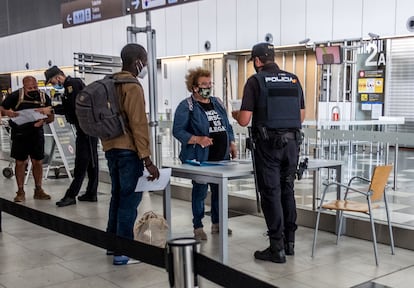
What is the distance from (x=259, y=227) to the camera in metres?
4.60

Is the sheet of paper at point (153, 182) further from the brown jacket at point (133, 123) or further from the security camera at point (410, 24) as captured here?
the security camera at point (410, 24)

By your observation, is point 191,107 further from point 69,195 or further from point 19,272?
point 69,195

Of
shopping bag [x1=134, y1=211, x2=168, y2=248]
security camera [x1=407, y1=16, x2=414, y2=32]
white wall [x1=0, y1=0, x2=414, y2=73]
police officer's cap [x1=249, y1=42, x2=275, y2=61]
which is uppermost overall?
white wall [x1=0, y1=0, x2=414, y2=73]

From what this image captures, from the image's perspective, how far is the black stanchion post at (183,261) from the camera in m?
1.74

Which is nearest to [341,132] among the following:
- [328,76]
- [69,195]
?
[69,195]

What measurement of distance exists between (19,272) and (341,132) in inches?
144

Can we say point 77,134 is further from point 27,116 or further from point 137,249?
point 137,249

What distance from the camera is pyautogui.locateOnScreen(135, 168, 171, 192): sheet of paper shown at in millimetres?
3383

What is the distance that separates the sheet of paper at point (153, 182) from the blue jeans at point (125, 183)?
3 centimetres

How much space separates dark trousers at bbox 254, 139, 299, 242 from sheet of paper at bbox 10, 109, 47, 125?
9.74 ft

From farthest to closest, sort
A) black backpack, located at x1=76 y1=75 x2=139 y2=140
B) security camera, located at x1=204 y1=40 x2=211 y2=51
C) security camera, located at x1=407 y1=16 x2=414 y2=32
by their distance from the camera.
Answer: security camera, located at x1=204 y1=40 x2=211 y2=51, security camera, located at x1=407 y1=16 x2=414 y2=32, black backpack, located at x1=76 y1=75 x2=139 y2=140

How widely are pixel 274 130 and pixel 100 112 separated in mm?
1196

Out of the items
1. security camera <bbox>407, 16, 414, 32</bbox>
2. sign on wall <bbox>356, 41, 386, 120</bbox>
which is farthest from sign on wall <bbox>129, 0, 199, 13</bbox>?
sign on wall <bbox>356, 41, 386, 120</bbox>

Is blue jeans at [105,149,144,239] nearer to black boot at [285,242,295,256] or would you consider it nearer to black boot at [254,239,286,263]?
black boot at [254,239,286,263]
